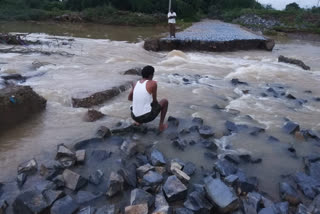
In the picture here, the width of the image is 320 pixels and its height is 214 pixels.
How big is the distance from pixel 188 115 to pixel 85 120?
185 cm

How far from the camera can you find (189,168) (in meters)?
3.46

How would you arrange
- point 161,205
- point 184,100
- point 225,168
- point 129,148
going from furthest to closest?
point 184,100, point 129,148, point 225,168, point 161,205

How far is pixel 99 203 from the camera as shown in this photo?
2875 mm

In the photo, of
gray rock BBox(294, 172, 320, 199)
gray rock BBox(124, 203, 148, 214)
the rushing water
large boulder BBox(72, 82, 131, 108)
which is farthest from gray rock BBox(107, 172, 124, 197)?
large boulder BBox(72, 82, 131, 108)

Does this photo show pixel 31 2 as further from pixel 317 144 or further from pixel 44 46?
pixel 317 144

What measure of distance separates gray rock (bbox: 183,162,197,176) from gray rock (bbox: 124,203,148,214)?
2.82 feet

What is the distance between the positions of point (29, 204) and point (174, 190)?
1389mm

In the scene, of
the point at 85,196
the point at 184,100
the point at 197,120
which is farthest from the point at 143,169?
the point at 184,100

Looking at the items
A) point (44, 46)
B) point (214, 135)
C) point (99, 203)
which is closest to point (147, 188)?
point (99, 203)

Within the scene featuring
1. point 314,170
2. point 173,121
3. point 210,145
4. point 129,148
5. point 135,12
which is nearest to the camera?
point 314,170

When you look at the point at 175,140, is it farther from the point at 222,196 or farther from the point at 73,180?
the point at 73,180

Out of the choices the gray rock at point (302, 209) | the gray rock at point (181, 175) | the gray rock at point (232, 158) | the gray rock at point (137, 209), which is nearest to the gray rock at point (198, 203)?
the gray rock at point (181, 175)

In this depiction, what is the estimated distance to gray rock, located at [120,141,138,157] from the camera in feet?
12.4

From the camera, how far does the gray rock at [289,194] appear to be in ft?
9.95
